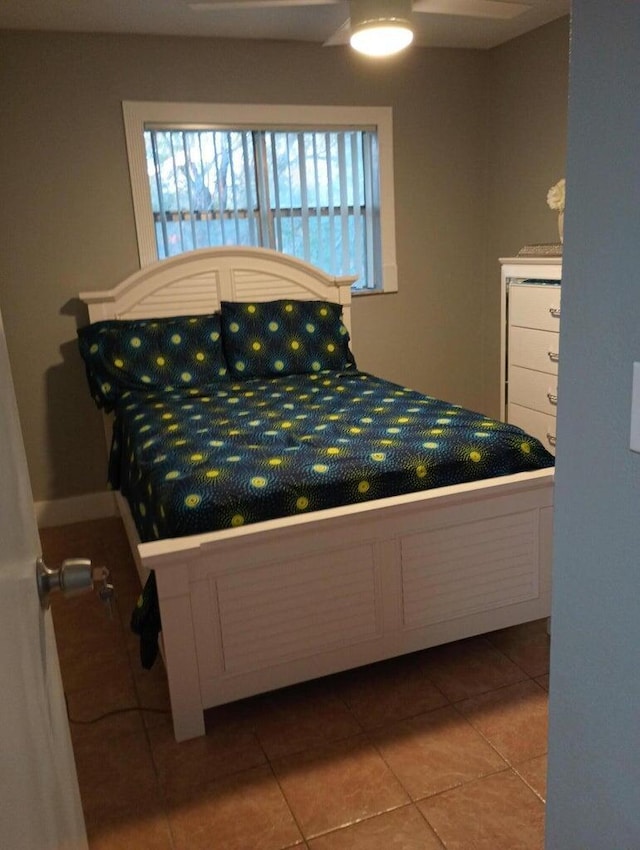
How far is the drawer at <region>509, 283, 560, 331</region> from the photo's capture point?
3.29 meters

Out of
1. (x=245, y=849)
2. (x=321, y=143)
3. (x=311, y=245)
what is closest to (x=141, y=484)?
(x=245, y=849)

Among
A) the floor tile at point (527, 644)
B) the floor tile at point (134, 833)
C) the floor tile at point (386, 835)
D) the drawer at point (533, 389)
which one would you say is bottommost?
the floor tile at point (527, 644)

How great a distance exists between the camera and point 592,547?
92 centimetres

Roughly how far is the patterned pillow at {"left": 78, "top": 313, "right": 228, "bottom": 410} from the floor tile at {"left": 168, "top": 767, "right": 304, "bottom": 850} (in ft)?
6.13

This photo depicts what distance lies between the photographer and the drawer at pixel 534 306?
10.8 ft

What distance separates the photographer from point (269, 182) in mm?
3832

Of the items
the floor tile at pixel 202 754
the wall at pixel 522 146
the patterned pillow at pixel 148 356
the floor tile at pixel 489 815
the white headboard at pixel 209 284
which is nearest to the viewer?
the floor tile at pixel 489 815

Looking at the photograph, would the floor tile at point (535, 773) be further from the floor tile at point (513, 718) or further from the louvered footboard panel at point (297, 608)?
the louvered footboard panel at point (297, 608)

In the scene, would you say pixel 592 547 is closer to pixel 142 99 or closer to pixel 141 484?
pixel 141 484

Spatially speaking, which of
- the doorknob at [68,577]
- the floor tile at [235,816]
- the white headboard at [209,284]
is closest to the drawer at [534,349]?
the white headboard at [209,284]

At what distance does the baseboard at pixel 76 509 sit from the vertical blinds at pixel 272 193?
52.5 inches

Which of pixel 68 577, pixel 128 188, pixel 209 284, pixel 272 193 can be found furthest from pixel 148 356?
pixel 68 577

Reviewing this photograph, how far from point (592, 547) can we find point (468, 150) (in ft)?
12.2

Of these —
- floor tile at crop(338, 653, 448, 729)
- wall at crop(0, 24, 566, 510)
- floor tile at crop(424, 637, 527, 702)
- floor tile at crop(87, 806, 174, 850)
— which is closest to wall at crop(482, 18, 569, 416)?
wall at crop(0, 24, 566, 510)
